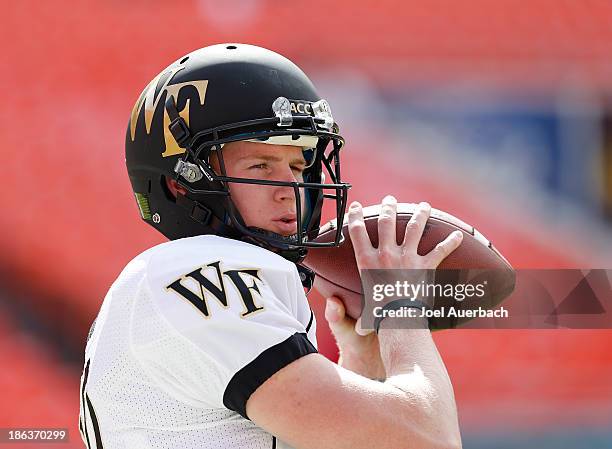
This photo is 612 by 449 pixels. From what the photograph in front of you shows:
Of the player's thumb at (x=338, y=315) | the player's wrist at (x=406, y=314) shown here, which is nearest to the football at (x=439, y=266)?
the player's thumb at (x=338, y=315)

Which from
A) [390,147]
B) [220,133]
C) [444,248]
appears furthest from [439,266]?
[390,147]

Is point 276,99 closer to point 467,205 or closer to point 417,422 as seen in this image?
point 417,422

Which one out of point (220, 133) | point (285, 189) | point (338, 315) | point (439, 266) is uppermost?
point (220, 133)

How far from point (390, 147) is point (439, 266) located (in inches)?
94.4

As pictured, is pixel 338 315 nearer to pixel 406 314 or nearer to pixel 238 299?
pixel 406 314

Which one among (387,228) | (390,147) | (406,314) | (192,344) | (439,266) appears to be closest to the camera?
(192,344)

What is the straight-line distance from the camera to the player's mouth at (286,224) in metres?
1.56

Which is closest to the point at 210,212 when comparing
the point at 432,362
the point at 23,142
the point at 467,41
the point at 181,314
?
the point at 181,314

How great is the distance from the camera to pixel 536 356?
3906 mm

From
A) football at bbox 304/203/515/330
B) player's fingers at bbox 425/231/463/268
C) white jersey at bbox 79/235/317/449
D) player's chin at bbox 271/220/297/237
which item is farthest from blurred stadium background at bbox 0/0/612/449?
white jersey at bbox 79/235/317/449

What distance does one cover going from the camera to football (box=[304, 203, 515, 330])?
171 centimetres

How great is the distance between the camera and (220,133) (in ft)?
5.13

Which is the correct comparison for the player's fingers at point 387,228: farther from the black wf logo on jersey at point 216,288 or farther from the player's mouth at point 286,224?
the black wf logo on jersey at point 216,288

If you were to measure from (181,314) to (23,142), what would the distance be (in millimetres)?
2809
